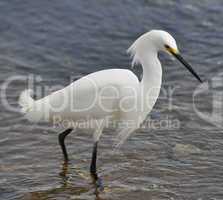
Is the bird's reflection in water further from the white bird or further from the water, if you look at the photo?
the white bird

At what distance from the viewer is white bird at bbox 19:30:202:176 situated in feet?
19.3

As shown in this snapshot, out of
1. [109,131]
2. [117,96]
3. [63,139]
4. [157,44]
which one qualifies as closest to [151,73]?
[157,44]

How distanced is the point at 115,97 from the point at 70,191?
118 centimetres

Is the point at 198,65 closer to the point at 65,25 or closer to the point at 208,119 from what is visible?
the point at 208,119

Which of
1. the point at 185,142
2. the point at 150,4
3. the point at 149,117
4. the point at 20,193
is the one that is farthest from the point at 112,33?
the point at 20,193

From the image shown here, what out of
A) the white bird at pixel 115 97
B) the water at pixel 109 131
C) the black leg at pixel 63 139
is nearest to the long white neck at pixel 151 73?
the white bird at pixel 115 97

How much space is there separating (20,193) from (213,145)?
8.47 feet

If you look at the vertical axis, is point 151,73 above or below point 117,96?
above

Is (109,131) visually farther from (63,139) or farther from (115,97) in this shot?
(115,97)

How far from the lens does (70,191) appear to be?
245 inches

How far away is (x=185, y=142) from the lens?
7.21 m

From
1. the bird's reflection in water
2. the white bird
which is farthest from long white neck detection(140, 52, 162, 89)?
the bird's reflection in water

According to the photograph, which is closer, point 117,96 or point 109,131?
point 117,96

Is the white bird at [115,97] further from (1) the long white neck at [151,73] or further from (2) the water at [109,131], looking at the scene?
(2) the water at [109,131]
